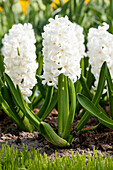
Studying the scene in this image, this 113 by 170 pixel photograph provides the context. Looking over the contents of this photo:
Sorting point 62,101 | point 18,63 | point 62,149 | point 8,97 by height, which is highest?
A: point 18,63

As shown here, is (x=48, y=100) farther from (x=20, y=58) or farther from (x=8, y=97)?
(x=20, y=58)

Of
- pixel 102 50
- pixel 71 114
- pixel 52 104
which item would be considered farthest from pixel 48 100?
pixel 102 50

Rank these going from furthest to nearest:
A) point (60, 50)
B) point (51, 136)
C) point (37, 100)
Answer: point (37, 100) < point (51, 136) < point (60, 50)

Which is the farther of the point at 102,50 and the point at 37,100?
the point at 37,100

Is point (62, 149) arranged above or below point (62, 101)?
below

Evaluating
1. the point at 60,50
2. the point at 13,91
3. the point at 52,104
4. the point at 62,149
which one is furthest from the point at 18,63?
the point at 62,149

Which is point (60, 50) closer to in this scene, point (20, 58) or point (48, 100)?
point (20, 58)

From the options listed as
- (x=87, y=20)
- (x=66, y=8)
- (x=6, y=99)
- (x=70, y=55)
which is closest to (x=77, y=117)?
(x=6, y=99)

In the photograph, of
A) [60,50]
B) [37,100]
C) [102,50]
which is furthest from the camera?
[37,100]
